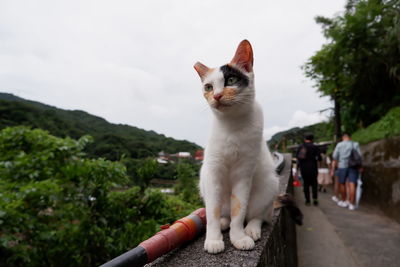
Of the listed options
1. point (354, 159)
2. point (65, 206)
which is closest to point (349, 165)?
point (354, 159)

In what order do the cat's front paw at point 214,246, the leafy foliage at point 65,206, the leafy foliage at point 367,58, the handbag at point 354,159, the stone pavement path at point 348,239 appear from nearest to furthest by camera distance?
1. the cat's front paw at point 214,246
2. the leafy foliage at point 65,206
3. the stone pavement path at point 348,239
4. the handbag at point 354,159
5. the leafy foliage at point 367,58

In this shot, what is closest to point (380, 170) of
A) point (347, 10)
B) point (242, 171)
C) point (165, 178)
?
point (165, 178)

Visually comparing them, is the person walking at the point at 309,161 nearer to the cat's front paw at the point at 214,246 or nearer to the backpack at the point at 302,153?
the backpack at the point at 302,153

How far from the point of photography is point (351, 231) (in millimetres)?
4105

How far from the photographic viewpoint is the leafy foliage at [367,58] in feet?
21.6

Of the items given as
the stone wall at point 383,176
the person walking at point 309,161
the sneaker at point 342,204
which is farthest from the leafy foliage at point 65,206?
the sneaker at point 342,204

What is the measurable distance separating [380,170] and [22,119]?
16.9 m

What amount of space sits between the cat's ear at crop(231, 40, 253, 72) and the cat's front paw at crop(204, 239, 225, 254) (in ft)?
3.30

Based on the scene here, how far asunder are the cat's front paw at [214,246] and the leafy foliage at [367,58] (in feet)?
22.2

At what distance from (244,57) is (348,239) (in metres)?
3.93

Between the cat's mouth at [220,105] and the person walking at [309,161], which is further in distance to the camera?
the person walking at [309,161]

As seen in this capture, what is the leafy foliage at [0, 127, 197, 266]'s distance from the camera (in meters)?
2.02

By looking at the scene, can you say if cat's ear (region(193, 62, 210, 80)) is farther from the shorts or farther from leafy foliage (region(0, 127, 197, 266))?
the shorts

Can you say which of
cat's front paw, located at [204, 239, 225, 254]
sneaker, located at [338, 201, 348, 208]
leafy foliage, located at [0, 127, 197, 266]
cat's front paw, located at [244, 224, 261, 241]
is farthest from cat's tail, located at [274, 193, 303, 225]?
sneaker, located at [338, 201, 348, 208]
